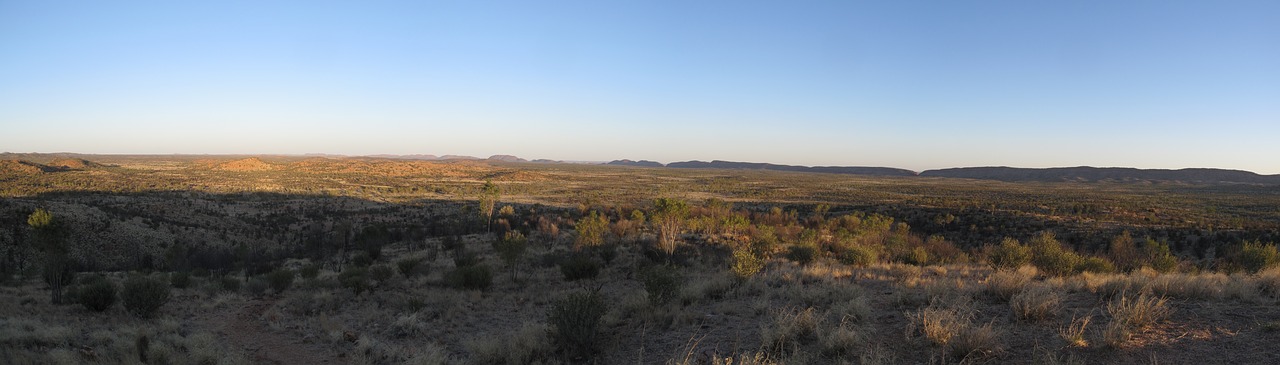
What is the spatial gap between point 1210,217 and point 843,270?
149 ft

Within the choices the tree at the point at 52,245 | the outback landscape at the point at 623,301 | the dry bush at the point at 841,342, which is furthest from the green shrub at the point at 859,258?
the tree at the point at 52,245

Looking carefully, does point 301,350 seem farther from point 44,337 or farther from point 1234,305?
point 1234,305

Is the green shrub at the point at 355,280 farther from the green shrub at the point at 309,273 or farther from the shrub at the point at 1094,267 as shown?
the shrub at the point at 1094,267

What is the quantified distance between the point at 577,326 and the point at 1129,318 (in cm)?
650

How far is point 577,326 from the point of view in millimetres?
7680

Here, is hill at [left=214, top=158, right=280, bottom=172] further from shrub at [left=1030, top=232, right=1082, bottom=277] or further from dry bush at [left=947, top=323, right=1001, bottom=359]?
dry bush at [left=947, top=323, right=1001, bottom=359]

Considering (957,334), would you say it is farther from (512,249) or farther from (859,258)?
(512,249)

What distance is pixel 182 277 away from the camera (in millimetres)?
13680

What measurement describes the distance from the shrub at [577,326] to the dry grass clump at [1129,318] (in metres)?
5.95

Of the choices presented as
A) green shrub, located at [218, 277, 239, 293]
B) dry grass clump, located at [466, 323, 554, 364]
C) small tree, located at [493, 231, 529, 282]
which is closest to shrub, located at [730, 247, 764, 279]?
dry grass clump, located at [466, 323, 554, 364]

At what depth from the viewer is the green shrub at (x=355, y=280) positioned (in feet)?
42.7

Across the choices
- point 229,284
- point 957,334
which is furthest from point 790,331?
point 229,284

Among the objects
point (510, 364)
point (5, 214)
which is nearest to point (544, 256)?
point (510, 364)

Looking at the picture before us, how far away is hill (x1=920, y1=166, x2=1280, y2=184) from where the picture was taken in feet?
422
